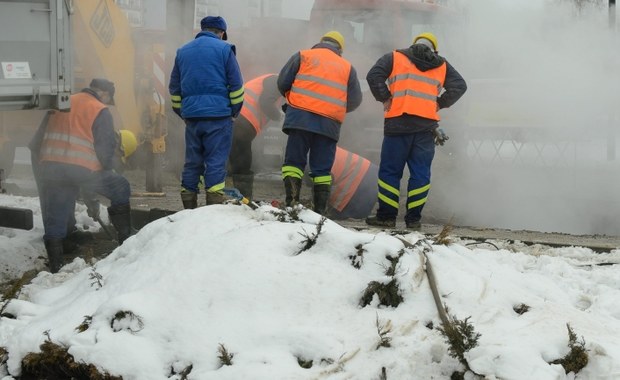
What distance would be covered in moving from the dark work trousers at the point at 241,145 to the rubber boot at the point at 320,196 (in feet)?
3.42

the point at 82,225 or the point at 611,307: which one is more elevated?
the point at 611,307

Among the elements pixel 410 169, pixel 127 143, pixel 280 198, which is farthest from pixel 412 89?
pixel 280 198

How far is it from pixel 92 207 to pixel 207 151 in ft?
4.63

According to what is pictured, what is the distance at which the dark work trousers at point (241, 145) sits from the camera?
8289 millimetres

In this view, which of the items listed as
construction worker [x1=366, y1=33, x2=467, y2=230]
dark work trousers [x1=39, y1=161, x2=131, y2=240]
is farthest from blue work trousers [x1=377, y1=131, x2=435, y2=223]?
dark work trousers [x1=39, y1=161, x2=131, y2=240]

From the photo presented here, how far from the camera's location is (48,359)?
3.83 m

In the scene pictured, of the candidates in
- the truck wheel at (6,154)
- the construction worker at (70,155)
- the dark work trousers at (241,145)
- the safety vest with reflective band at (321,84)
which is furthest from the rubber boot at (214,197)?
the truck wheel at (6,154)

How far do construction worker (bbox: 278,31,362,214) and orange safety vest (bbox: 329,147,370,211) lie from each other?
21.3 inches

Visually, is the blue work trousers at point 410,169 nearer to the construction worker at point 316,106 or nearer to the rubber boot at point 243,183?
the construction worker at point 316,106

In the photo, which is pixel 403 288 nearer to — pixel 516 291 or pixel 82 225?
pixel 516 291

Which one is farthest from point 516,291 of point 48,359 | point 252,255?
point 48,359

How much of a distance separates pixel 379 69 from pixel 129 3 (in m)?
13.3

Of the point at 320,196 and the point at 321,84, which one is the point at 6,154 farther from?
the point at 321,84

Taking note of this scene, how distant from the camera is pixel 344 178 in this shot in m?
8.14
